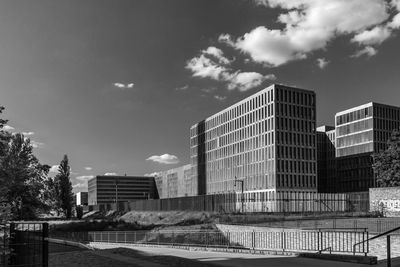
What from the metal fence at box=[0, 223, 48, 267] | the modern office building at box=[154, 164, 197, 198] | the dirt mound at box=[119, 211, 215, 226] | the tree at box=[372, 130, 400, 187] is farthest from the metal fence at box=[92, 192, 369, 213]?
the metal fence at box=[0, 223, 48, 267]

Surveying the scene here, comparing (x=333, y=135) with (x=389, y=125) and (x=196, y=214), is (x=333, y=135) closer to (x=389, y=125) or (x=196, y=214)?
(x=389, y=125)

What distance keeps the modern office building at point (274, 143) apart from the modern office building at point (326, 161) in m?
26.5

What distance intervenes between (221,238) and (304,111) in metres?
77.0

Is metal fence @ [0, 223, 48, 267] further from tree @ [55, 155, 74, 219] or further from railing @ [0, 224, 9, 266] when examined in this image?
tree @ [55, 155, 74, 219]

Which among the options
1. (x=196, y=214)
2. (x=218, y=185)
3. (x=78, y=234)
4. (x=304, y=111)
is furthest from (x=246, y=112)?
(x=78, y=234)

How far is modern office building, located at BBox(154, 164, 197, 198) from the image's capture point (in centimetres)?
15575

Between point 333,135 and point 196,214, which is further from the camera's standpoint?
point 333,135

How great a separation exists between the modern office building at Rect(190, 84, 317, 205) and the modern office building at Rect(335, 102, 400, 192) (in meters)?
19.1

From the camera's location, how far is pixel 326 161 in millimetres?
135500

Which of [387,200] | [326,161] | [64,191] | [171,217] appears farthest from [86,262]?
[326,161]

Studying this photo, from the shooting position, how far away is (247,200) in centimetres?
9038

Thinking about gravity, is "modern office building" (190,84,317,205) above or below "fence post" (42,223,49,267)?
above

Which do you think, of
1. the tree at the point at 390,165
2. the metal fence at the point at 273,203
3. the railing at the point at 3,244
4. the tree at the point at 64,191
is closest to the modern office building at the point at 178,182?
the metal fence at the point at 273,203

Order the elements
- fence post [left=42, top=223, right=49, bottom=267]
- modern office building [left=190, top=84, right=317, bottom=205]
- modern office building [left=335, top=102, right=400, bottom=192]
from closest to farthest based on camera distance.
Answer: fence post [left=42, top=223, right=49, bottom=267] → modern office building [left=190, top=84, right=317, bottom=205] → modern office building [left=335, top=102, right=400, bottom=192]
